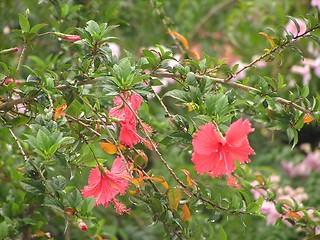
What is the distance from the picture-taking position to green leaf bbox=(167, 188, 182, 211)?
0.99 meters

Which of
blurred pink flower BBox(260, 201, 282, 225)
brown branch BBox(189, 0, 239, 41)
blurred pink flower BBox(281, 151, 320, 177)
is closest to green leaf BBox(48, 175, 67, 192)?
blurred pink flower BBox(260, 201, 282, 225)

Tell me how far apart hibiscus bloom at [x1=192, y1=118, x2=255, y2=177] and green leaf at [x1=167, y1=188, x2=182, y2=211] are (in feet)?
0.31

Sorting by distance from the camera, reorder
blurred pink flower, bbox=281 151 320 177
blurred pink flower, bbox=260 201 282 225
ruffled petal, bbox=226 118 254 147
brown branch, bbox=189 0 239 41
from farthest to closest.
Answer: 1. brown branch, bbox=189 0 239 41
2. blurred pink flower, bbox=281 151 320 177
3. blurred pink flower, bbox=260 201 282 225
4. ruffled petal, bbox=226 118 254 147

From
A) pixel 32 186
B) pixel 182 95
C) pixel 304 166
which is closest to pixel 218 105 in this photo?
pixel 182 95

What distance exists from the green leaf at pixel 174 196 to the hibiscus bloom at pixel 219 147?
9 centimetres

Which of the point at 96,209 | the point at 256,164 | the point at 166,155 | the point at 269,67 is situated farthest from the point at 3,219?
the point at 269,67

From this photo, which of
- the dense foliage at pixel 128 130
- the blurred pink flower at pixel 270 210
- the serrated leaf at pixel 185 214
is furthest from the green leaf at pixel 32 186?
the blurred pink flower at pixel 270 210

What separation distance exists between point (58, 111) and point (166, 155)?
1.26 meters

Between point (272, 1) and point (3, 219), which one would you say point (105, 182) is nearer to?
point (3, 219)

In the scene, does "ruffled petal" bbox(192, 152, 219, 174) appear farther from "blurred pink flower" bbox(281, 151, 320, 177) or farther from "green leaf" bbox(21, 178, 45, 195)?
"blurred pink flower" bbox(281, 151, 320, 177)

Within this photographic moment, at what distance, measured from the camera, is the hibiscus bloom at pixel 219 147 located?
890 millimetres

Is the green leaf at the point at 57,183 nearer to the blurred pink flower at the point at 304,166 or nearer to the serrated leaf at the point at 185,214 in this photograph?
the serrated leaf at the point at 185,214

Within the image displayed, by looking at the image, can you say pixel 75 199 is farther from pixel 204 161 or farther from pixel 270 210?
pixel 270 210

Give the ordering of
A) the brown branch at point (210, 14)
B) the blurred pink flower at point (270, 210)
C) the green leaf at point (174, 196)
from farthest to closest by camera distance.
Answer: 1. the brown branch at point (210, 14)
2. the blurred pink flower at point (270, 210)
3. the green leaf at point (174, 196)
